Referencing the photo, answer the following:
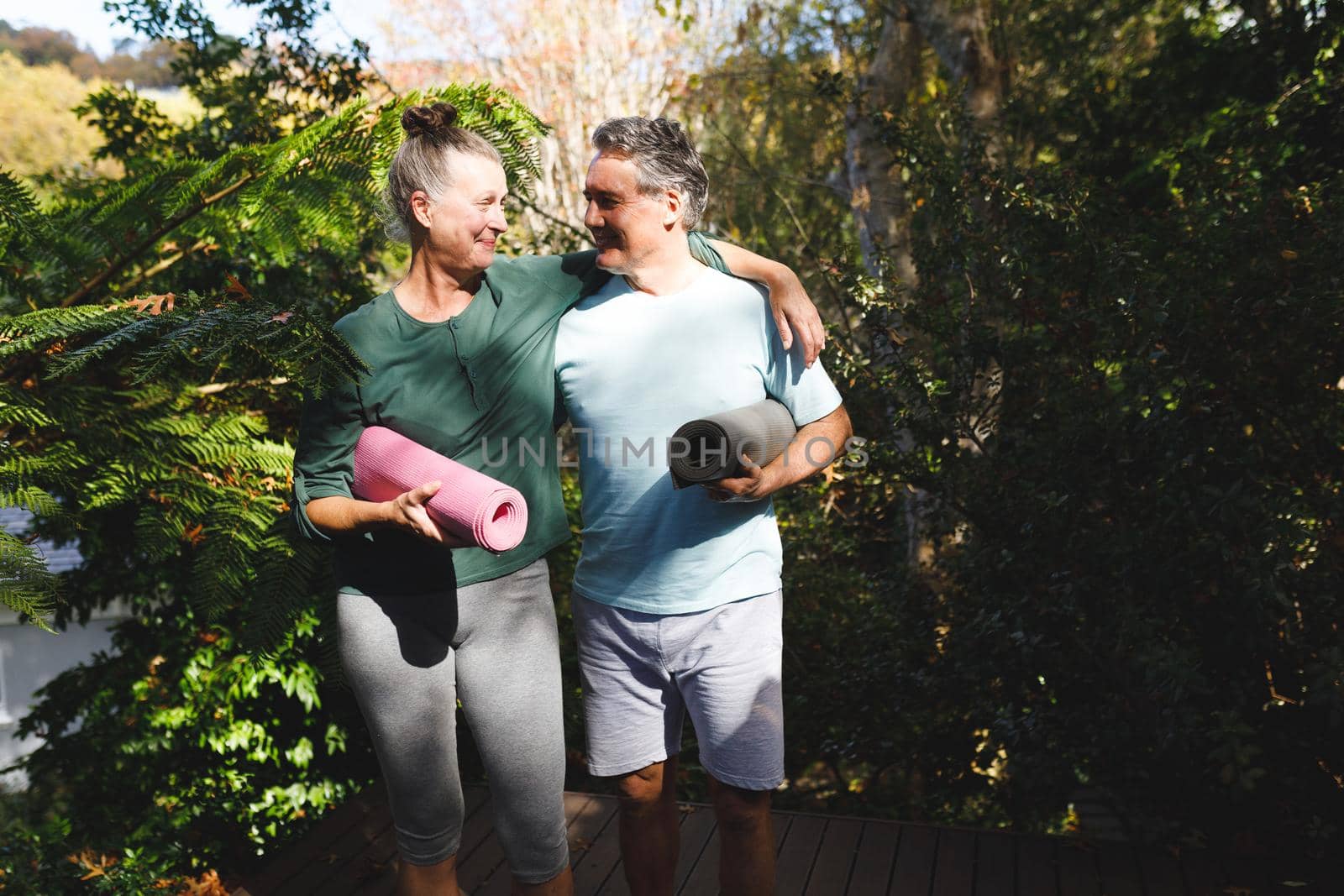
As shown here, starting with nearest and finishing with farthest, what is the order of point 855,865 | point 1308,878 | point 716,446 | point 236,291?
point 716,446, point 236,291, point 1308,878, point 855,865

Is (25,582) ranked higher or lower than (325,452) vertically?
lower

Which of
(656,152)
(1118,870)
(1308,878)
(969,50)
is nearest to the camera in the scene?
(656,152)

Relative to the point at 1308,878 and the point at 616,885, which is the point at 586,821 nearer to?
the point at 616,885

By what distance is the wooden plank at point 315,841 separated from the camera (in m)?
2.80

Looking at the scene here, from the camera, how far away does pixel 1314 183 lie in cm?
296

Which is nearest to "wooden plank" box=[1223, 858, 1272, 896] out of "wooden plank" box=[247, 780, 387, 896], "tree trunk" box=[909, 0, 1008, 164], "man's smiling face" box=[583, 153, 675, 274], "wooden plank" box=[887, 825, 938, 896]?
"wooden plank" box=[887, 825, 938, 896]

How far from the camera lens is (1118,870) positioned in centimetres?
259

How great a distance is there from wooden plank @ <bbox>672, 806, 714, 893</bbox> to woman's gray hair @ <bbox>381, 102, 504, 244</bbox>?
5.94ft

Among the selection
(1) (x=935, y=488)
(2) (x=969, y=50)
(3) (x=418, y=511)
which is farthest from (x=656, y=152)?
(2) (x=969, y=50)

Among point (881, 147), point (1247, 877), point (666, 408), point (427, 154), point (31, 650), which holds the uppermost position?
point (881, 147)

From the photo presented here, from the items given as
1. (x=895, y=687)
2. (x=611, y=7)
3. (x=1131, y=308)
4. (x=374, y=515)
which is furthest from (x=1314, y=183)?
(x=611, y=7)

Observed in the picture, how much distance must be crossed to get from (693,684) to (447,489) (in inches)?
25.3

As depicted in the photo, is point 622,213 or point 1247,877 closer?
point 622,213

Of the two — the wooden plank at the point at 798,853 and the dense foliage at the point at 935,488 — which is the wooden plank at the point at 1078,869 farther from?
the wooden plank at the point at 798,853
